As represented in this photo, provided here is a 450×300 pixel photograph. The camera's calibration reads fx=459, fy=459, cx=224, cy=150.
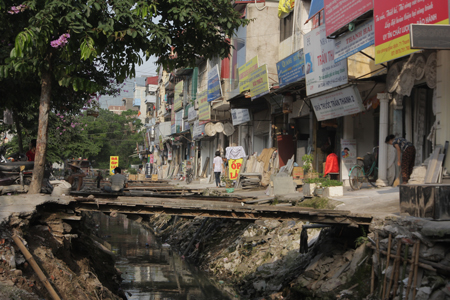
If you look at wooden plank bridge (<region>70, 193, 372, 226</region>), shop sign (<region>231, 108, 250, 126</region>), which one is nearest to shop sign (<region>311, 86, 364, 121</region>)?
wooden plank bridge (<region>70, 193, 372, 226</region>)

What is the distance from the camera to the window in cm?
2016

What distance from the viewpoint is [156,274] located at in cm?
1438

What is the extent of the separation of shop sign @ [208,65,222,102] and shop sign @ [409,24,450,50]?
1855 cm

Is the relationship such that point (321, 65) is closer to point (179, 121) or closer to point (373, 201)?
point (373, 201)

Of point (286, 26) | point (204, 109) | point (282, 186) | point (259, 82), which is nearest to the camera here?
point (282, 186)

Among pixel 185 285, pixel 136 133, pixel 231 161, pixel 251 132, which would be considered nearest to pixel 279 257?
pixel 185 285

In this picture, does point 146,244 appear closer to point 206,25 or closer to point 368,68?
point 368,68

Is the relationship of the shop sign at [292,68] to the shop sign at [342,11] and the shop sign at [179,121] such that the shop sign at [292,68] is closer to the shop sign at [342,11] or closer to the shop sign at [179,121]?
the shop sign at [342,11]

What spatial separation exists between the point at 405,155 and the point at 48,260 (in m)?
8.74

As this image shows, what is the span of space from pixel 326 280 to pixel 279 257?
98.2 inches

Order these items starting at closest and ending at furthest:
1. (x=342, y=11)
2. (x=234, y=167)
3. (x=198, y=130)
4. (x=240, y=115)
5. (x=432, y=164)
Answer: (x=432, y=164)
(x=342, y=11)
(x=234, y=167)
(x=240, y=115)
(x=198, y=130)

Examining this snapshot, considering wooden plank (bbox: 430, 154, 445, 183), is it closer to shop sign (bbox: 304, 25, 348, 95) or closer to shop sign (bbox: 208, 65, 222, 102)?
shop sign (bbox: 304, 25, 348, 95)

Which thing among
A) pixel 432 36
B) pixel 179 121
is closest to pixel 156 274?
pixel 432 36

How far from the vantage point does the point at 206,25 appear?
29.2 ft
